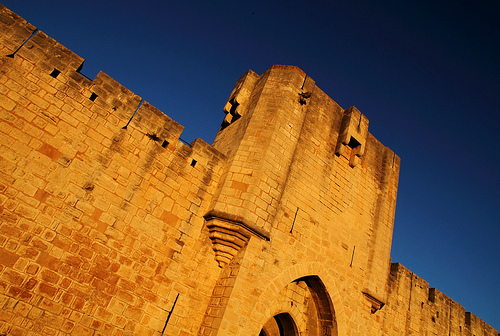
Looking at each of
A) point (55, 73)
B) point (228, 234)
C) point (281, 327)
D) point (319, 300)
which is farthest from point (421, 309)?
point (55, 73)

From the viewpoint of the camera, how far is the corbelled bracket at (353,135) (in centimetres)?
847

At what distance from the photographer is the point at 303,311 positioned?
7176 mm

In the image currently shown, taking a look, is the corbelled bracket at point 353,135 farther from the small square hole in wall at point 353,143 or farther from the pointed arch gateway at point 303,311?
the pointed arch gateway at point 303,311

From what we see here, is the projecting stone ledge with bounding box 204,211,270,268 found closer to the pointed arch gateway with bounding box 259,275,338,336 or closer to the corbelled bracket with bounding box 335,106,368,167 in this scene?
the pointed arch gateway with bounding box 259,275,338,336

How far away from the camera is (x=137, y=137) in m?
6.01

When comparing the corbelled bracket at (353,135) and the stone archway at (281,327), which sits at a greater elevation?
the corbelled bracket at (353,135)

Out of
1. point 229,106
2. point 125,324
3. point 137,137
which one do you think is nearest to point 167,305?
point 125,324

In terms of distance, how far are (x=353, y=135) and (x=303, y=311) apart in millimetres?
4493

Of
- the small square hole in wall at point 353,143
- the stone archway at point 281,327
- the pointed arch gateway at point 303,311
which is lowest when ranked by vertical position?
the stone archway at point 281,327

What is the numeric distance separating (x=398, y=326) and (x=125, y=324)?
25.0 feet

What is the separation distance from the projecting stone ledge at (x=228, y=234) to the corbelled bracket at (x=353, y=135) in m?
3.71

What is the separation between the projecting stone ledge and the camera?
5.88m

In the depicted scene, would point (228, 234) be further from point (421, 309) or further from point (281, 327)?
point (421, 309)

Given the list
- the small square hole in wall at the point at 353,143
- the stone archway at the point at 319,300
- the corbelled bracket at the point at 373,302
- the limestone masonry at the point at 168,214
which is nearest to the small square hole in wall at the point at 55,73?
the limestone masonry at the point at 168,214
